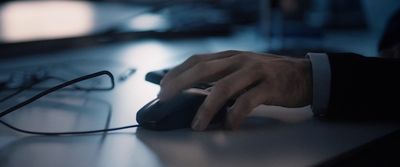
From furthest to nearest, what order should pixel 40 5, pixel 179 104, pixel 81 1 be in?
pixel 81 1
pixel 40 5
pixel 179 104

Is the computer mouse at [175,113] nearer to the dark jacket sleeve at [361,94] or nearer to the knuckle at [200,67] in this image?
the knuckle at [200,67]

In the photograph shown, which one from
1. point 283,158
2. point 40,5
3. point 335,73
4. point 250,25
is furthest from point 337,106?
point 40,5

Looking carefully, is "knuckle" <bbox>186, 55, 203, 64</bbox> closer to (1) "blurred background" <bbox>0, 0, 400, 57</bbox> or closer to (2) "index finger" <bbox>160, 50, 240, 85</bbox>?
(2) "index finger" <bbox>160, 50, 240, 85</bbox>

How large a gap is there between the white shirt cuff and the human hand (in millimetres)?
18

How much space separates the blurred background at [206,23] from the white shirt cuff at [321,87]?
0.49m

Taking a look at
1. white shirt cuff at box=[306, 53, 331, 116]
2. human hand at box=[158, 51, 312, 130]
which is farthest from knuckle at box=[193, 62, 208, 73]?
white shirt cuff at box=[306, 53, 331, 116]

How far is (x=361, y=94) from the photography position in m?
0.59

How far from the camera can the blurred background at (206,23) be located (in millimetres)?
1186

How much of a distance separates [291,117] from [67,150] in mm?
279

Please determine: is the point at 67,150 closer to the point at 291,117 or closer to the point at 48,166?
the point at 48,166

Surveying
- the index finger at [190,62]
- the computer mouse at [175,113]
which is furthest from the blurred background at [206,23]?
the computer mouse at [175,113]

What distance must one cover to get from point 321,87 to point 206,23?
0.86m

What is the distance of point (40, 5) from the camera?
1758mm

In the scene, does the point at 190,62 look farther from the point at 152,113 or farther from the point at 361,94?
the point at 361,94
